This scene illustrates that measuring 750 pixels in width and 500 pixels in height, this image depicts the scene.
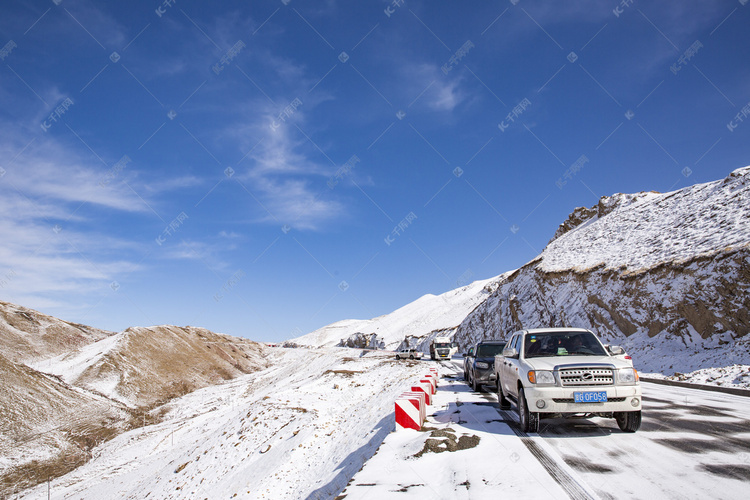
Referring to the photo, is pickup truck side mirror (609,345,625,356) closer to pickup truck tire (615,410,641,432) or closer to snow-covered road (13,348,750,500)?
pickup truck tire (615,410,641,432)

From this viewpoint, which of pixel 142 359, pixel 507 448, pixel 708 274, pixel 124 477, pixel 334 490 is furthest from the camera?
pixel 142 359

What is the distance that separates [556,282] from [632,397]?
35137mm

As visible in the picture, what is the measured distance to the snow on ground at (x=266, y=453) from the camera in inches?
434

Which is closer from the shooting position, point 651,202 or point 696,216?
point 696,216

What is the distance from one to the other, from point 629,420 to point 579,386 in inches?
52.5

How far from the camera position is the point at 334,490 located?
9078mm

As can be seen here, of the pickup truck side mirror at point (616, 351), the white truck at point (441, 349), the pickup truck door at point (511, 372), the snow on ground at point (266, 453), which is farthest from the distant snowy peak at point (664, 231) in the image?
Result: the snow on ground at point (266, 453)

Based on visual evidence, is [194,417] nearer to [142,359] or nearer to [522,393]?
[142,359]

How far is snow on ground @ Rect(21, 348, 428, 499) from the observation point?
1103cm

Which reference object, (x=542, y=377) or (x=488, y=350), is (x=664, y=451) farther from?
(x=488, y=350)

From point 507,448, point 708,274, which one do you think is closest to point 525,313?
point 708,274

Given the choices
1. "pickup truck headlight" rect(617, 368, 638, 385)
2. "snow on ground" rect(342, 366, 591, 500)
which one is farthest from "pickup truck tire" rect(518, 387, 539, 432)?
"pickup truck headlight" rect(617, 368, 638, 385)

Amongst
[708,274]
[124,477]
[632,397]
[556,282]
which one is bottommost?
[124,477]

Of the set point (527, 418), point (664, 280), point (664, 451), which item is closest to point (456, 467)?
point (527, 418)
